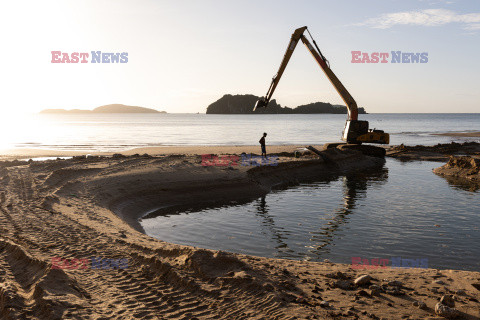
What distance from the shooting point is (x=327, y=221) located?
578 inches

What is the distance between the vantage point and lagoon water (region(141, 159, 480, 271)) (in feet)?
36.8

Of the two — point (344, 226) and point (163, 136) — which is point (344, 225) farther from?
point (163, 136)

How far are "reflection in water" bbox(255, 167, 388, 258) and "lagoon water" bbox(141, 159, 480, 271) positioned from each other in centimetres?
3

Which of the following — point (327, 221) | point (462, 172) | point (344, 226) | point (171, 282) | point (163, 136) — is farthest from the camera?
point (163, 136)

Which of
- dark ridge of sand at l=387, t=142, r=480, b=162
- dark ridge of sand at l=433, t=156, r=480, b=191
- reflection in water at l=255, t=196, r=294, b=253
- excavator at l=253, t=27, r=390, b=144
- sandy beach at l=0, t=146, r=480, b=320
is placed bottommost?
reflection in water at l=255, t=196, r=294, b=253

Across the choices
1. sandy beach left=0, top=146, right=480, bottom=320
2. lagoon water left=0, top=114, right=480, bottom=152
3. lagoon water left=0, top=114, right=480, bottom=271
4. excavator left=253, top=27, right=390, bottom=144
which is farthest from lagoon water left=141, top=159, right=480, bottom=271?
lagoon water left=0, top=114, right=480, bottom=152

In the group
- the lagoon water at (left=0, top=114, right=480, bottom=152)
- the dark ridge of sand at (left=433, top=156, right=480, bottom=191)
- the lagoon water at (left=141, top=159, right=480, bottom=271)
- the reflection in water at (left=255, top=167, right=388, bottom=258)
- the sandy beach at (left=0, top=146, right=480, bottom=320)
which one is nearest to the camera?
the sandy beach at (left=0, top=146, right=480, bottom=320)

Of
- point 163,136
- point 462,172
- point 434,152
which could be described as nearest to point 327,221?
point 462,172

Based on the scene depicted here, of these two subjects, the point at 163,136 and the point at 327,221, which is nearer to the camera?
the point at 327,221

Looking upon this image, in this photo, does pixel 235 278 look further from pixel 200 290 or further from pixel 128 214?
pixel 128 214

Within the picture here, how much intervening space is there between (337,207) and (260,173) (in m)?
6.97

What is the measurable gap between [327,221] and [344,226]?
35.0 inches

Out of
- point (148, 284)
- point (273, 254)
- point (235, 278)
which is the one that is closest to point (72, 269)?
point (148, 284)

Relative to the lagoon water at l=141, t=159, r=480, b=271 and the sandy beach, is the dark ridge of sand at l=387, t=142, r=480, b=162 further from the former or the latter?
the sandy beach
